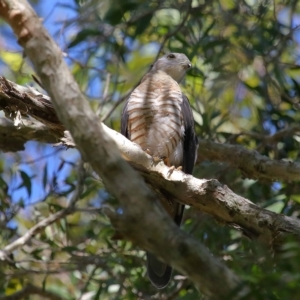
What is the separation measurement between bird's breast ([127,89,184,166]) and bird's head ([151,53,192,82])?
2.73 feet

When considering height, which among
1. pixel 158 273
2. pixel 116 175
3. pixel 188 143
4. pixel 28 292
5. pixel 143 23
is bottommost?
pixel 116 175

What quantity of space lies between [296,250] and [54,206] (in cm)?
380

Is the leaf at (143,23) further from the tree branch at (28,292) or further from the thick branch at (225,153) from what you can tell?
the tree branch at (28,292)

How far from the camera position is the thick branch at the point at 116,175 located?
228cm

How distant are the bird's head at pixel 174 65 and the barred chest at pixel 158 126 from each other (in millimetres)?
793

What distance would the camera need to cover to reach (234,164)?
5316mm

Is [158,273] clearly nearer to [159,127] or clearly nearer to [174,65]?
[159,127]

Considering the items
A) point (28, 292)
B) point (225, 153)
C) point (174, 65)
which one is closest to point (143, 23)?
point (174, 65)

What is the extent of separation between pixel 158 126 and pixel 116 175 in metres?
2.86

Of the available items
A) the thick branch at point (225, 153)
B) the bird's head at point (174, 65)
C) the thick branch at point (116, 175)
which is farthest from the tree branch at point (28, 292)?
the thick branch at point (116, 175)

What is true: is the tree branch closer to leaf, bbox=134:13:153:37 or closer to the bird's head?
the bird's head

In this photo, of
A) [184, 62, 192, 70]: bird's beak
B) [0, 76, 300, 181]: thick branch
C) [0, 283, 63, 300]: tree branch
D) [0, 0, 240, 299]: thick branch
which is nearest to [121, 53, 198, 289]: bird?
[0, 76, 300, 181]: thick branch

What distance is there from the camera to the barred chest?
5.24m

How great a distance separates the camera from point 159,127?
523cm
